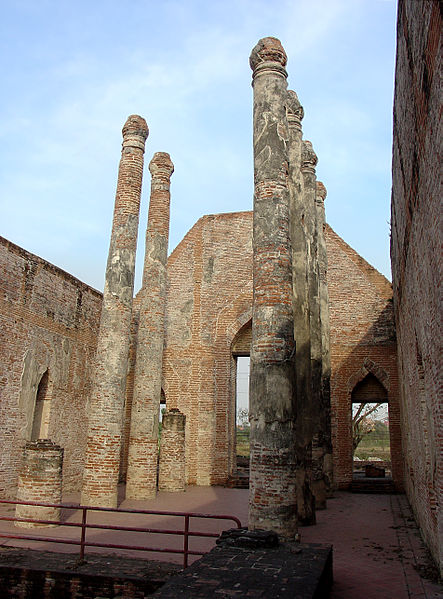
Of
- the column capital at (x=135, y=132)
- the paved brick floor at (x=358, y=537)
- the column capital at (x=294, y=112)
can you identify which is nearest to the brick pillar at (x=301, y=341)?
the column capital at (x=294, y=112)

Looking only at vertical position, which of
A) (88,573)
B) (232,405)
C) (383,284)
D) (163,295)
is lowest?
(88,573)

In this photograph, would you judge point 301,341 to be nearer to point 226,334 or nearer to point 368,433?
point 226,334

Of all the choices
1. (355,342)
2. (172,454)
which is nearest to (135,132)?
(172,454)

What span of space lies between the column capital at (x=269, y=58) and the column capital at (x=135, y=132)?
16.3 ft

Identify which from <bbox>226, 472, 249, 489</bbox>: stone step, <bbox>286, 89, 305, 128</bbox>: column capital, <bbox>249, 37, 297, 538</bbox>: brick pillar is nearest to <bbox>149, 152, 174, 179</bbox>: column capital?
<bbox>286, 89, 305, 128</bbox>: column capital

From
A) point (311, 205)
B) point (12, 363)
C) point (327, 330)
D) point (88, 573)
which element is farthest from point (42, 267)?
point (88, 573)

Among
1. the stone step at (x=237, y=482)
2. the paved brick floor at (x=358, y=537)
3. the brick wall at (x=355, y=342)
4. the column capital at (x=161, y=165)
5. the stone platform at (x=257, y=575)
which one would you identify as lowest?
the paved brick floor at (x=358, y=537)

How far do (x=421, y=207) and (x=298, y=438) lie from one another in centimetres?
472

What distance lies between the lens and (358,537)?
816 cm

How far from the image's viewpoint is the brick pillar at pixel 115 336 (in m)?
10.7

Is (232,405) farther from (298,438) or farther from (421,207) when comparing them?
(421,207)

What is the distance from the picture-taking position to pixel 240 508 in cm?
Answer: 1139

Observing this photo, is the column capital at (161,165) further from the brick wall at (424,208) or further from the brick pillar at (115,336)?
the brick wall at (424,208)

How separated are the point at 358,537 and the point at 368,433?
17.2 meters
